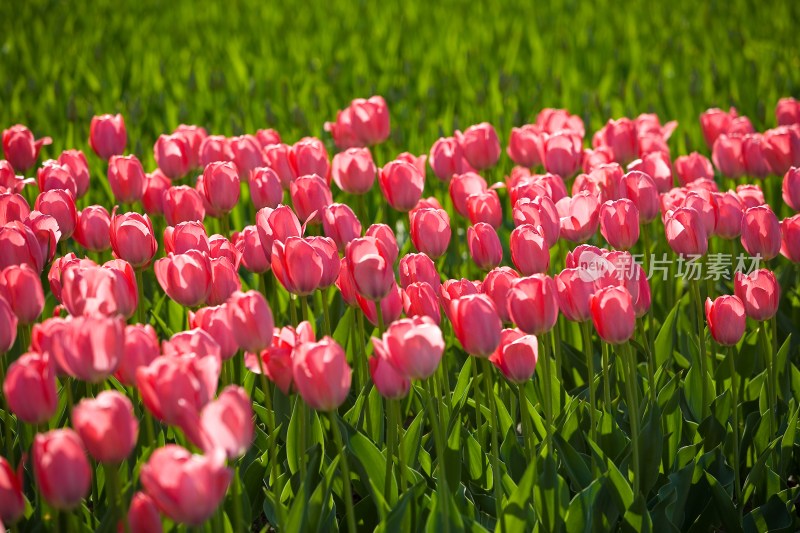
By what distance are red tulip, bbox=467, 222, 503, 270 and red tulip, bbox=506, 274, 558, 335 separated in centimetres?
48

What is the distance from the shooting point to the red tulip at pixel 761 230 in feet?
7.39

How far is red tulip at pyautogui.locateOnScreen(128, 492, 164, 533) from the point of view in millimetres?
1362

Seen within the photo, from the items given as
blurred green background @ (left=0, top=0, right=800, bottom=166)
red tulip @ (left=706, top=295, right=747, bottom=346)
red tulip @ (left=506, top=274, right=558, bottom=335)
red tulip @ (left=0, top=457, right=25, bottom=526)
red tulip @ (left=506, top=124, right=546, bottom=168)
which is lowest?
blurred green background @ (left=0, top=0, right=800, bottom=166)

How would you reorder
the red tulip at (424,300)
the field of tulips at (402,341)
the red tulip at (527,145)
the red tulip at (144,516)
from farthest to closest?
the red tulip at (527,145) → the red tulip at (424,300) → the field of tulips at (402,341) → the red tulip at (144,516)

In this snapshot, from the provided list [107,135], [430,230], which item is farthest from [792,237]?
[107,135]

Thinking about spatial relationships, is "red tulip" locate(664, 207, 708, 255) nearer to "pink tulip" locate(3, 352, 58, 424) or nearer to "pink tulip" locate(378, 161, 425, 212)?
"pink tulip" locate(378, 161, 425, 212)

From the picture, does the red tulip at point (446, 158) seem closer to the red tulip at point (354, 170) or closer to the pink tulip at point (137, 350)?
the red tulip at point (354, 170)

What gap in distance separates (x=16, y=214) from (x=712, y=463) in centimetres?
160

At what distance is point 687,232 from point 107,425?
136 centimetres

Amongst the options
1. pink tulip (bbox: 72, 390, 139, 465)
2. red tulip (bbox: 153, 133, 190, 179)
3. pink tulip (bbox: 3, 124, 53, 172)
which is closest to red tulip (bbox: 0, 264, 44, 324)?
pink tulip (bbox: 72, 390, 139, 465)

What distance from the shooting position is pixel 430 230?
232 centimetres

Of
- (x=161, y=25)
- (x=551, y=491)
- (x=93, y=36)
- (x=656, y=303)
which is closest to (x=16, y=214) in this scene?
(x=551, y=491)

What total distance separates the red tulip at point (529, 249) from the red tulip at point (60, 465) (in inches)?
40.7

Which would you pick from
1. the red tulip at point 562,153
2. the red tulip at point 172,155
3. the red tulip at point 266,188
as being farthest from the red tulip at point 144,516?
the red tulip at point 562,153
